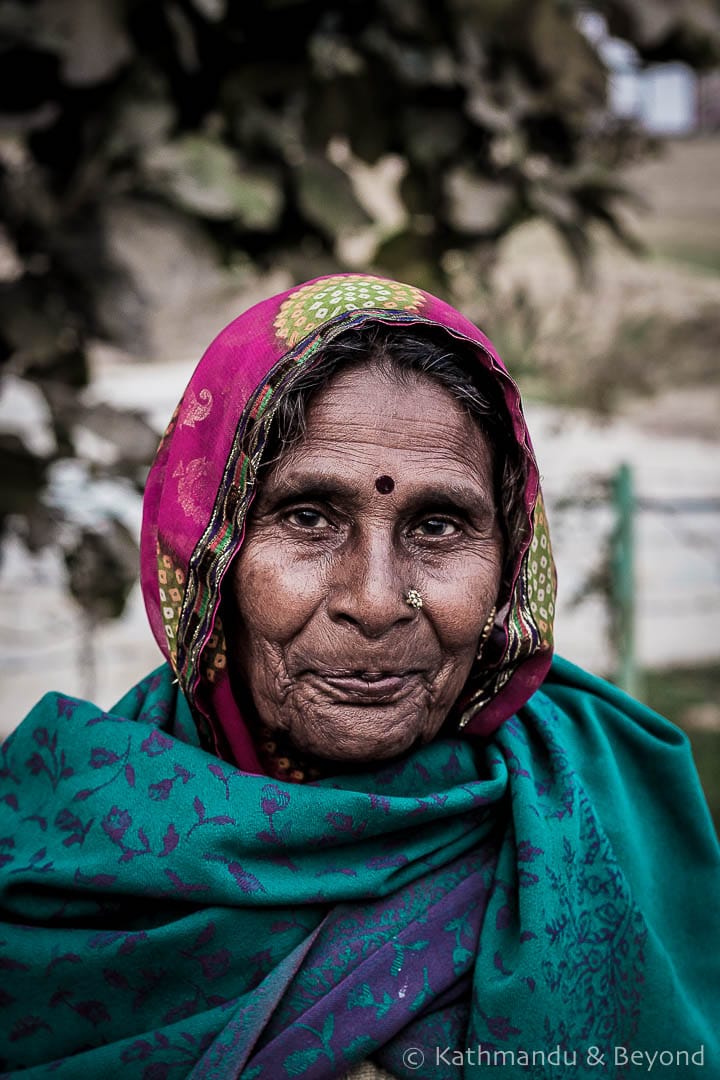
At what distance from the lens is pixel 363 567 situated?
5.02ft

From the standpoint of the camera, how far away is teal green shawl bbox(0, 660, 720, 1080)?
1.54 metres

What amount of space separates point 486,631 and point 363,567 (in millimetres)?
289

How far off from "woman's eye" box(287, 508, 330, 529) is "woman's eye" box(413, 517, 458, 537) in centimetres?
14

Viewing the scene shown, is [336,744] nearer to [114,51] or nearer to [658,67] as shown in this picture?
[114,51]

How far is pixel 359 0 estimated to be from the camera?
9.77ft

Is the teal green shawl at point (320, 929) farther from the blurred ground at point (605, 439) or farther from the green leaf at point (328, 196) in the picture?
the blurred ground at point (605, 439)

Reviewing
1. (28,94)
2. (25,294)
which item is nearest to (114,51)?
(28,94)

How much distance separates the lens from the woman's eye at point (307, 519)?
5.23 feet

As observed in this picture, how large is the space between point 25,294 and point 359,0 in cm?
125

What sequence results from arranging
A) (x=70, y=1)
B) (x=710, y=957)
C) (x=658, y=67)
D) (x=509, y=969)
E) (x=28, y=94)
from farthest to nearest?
(x=658, y=67) < (x=28, y=94) < (x=70, y=1) < (x=710, y=957) < (x=509, y=969)

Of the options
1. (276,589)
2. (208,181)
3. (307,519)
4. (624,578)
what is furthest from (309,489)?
(624,578)

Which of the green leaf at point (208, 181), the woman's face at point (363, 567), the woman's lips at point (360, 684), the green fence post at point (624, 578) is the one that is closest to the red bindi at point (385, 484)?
the woman's face at point (363, 567)

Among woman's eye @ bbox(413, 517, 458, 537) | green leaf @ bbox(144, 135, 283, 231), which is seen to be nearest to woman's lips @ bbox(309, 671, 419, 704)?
woman's eye @ bbox(413, 517, 458, 537)

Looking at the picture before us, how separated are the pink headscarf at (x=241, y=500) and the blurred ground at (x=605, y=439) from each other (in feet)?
Answer: 9.89
